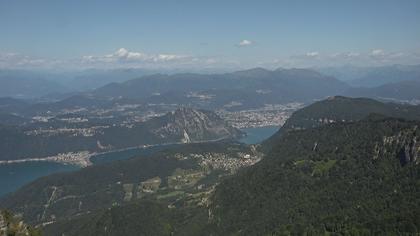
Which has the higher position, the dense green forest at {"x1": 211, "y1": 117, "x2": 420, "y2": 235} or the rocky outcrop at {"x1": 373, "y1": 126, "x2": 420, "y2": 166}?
the rocky outcrop at {"x1": 373, "y1": 126, "x2": 420, "y2": 166}

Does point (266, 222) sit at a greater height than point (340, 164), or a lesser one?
lesser

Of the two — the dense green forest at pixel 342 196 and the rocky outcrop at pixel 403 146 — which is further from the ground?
the rocky outcrop at pixel 403 146

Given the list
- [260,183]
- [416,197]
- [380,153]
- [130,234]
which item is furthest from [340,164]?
[130,234]

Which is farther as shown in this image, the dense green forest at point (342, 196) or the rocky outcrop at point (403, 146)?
the rocky outcrop at point (403, 146)

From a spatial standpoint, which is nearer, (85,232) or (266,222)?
(266,222)

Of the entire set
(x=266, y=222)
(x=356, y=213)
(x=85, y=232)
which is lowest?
(x=85, y=232)

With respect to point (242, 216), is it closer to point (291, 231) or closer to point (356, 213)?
point (291, 231)

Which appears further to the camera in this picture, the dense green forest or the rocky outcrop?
the rocky outcrop

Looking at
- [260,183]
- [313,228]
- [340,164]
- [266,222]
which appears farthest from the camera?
[260,183]

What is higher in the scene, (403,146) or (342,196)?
(403,146)

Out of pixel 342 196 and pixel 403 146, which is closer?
pixel 342 196

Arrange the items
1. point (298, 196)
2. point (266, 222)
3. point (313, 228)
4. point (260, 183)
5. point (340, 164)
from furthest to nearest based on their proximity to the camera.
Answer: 1. point (260, 183)
2. point (340, 164)
3. point (298, 196)
4. point (266, 222)
5. point (313, 228)
